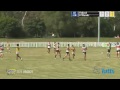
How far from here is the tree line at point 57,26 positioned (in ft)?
204

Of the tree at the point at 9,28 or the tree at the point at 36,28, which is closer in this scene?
the tree at the point at 9,28

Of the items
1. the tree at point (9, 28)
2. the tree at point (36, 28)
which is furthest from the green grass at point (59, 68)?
the tree at point (36, 28)

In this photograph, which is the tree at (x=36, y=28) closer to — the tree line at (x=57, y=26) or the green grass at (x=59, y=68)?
the tree line at (x=57, y=26)

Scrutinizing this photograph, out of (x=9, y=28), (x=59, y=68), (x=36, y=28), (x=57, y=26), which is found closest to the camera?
(x=59, y=68)

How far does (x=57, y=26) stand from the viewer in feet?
215

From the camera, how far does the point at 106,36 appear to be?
69.1 m

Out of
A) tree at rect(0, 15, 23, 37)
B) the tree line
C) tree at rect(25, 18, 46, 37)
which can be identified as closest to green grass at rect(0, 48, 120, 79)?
tree at rect(0, 15, 23, 37)

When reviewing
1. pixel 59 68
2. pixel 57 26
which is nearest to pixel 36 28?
pixel 57 26

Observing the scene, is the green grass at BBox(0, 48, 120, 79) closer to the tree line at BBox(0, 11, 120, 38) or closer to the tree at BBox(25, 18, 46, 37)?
the tree line at BBox(0, 11, 120, 38)

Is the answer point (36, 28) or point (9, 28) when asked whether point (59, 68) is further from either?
point (36, 28)

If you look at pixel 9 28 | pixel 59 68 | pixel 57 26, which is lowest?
pixel 59 68

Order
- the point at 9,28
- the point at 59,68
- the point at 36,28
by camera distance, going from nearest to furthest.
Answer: the point at 59,68 → the point at 9,28 → the point at 36,28
